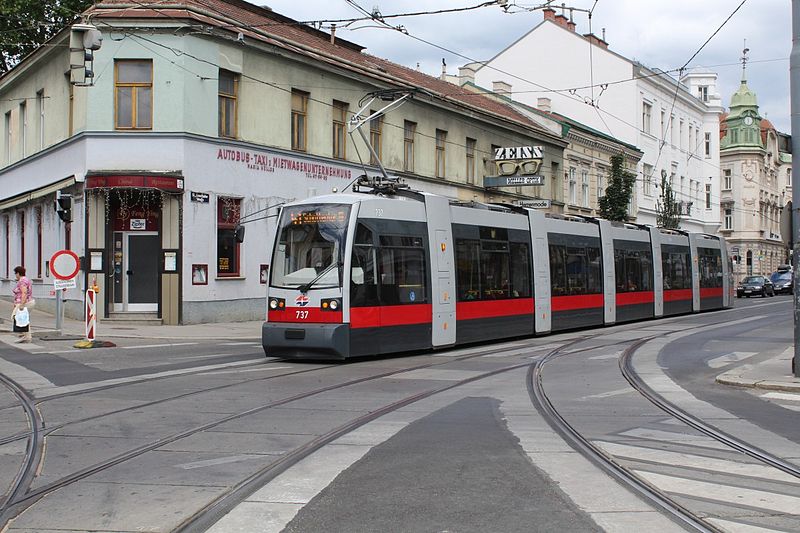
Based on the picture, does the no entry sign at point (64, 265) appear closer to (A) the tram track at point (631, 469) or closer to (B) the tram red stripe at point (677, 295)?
(A) the tram track at point (631, 469)

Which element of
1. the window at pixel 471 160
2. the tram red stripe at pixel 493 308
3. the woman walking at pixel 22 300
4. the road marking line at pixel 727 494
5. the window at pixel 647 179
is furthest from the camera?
the window at pixel 647 179

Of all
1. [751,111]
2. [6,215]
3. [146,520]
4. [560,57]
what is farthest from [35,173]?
[751,111]

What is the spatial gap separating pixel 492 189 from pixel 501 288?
20389 millimetres

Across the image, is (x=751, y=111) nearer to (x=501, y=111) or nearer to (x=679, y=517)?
(x=501, y=111)

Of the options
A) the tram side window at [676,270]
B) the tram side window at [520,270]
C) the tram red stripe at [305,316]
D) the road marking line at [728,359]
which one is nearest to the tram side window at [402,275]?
the tram red stripe at [305,316]

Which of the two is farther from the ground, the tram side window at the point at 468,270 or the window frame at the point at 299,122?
the window frame at the point at 299,122

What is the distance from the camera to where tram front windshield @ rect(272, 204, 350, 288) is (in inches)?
565

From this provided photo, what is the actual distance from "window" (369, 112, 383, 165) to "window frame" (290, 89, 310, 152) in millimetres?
3543

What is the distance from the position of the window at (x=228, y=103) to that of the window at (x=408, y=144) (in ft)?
29.1

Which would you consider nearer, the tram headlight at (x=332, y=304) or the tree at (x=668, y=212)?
the tram headlight at (x=332, y=304)

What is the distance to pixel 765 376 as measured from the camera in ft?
41.0

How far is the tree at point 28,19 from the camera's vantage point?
1290 inches

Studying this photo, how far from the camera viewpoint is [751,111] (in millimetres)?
81875

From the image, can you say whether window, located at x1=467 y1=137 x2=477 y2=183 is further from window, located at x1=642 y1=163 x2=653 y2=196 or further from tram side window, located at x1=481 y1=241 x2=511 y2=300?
window, located at x1=642 y1=163 x2=653 y2=196
